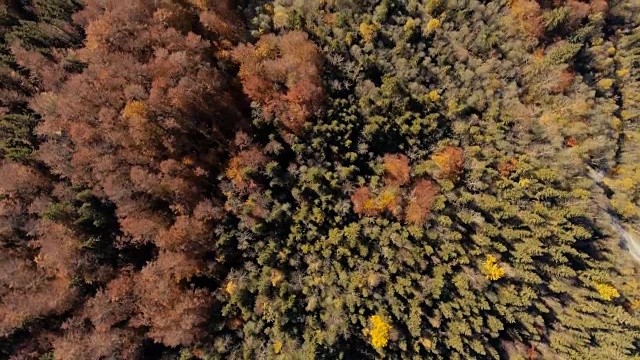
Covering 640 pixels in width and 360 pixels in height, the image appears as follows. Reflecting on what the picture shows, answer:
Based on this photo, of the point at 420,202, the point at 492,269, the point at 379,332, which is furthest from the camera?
the point at 420,202

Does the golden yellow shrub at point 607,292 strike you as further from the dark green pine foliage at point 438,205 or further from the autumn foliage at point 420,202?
the autumn foliage at point 420,202

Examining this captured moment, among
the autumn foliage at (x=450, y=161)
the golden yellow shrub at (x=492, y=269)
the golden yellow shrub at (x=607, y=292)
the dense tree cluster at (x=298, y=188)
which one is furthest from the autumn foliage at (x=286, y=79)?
the golden yellow shrub at (x=607, y=292)

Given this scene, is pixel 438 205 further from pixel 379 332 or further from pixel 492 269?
pixel 379 332

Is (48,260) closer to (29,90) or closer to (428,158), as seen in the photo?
(29,90)

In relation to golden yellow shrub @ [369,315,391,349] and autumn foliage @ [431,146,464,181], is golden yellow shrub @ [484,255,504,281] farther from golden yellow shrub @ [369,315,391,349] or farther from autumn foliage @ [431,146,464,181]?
golden yellow shrub @ [369,315,391,349]

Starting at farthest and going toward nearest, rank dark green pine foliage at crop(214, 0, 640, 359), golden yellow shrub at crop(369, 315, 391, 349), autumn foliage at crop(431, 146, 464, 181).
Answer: autumn foliage at crop(431, 146, 464, 181), dark green pine foliage at crop(214, 0, 640, 359), golden yellow shrub at crop(369, 315, 391, 349)

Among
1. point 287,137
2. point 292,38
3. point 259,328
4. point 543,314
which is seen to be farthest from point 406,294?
point 292,38

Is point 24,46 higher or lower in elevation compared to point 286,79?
lower

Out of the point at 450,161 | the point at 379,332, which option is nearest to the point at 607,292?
the point at 450,161

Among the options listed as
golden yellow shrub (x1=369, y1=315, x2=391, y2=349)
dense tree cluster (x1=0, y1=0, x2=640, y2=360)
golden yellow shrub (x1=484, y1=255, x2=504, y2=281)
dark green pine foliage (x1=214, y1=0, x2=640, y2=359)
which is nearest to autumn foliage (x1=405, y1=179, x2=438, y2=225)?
dense tree cluster (x1=0, y1=0, x2=640, y2=360)
